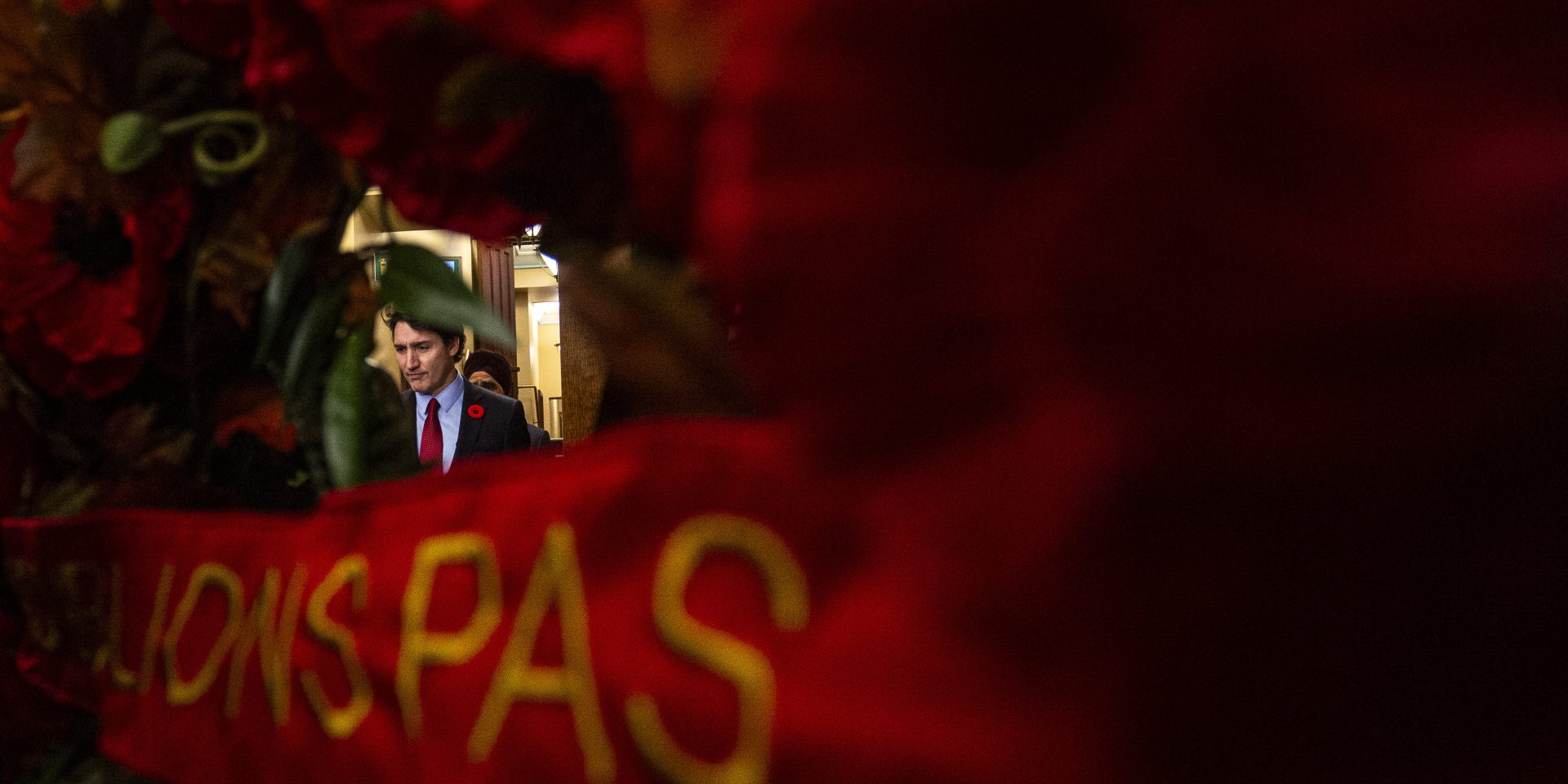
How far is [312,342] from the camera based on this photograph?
427 millimetres

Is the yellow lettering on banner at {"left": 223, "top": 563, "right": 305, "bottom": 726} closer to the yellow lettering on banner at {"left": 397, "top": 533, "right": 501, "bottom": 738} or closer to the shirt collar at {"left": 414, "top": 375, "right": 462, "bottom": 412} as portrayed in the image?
the yellow lettering on banner at {"left": 397, "top": 533, "right": 501, "bottom": 738}

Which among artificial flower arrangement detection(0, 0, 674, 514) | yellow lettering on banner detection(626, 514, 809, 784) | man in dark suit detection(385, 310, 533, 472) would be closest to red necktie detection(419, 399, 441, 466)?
man in dark suit detection(385, 310, 533, 472)

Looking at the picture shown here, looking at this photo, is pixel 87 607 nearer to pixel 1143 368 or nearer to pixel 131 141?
pixel 131 141

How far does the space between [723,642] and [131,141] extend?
15.4 inches

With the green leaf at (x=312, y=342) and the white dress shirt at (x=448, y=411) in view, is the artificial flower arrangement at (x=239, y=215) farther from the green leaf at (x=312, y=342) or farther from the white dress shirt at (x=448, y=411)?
the white dress shirt at (x=448, y=411)

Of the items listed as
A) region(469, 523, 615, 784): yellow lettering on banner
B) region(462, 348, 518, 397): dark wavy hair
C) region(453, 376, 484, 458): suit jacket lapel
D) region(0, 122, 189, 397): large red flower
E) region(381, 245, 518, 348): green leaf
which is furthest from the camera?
region(462, 348, 518, 397): dark wavy hair

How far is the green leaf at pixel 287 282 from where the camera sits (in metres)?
0.43

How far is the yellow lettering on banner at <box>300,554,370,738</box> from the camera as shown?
357 mm

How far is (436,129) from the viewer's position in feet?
1.12

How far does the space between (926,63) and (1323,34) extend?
0.21 feet

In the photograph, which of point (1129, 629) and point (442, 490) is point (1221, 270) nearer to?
point (1129, 629)

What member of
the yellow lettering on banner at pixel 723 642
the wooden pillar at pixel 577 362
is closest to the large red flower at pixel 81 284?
the wooden pillar at pixel 577 362

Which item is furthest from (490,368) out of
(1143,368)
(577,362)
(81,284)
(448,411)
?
(1143,368)

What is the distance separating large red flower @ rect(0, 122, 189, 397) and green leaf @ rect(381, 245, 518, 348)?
0.16 m
